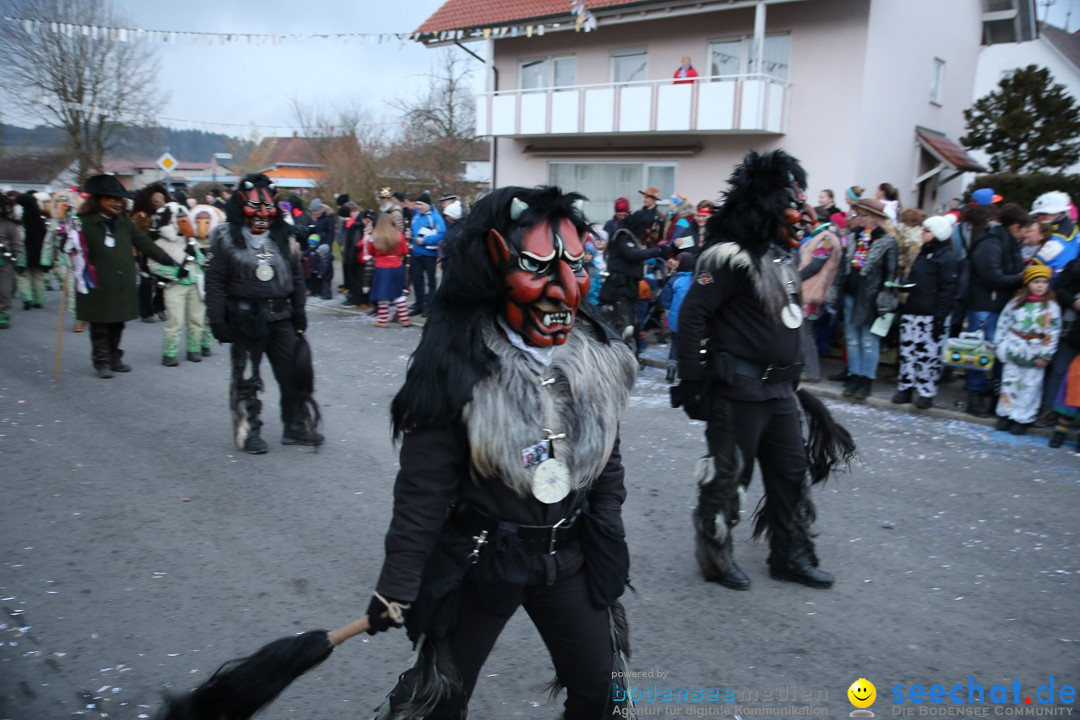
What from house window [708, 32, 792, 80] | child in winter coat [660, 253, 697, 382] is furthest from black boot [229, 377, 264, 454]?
house window [708, 32, 792, 80]

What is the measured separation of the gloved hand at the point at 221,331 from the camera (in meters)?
6.58

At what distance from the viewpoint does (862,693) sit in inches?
141

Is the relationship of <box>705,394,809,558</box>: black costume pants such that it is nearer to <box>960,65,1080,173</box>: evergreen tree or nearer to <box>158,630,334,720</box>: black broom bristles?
<box>158,630,334,720</box>: black broom bristles

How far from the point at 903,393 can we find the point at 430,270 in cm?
821

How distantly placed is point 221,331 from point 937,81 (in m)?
20.3

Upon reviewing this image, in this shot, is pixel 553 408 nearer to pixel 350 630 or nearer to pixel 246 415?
pixel 350 630

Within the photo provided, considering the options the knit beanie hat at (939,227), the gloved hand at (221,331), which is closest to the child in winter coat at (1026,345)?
the knit beanie hat at (939,227)

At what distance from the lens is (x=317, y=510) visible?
5.65 m

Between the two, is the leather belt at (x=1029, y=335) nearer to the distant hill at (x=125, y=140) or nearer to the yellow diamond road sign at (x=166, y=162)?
the yellow diamond road sign at (x=166, y=162)

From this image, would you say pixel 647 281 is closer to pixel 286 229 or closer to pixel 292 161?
pixel 286 229

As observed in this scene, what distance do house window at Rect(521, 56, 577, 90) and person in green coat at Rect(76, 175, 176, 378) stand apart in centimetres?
1479

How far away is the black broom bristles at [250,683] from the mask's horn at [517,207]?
1.43m

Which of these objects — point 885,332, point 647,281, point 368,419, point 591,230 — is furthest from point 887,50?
point 591,230

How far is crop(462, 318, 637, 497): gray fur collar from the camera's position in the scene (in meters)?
2.52
